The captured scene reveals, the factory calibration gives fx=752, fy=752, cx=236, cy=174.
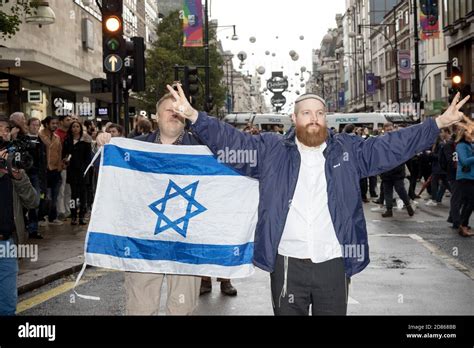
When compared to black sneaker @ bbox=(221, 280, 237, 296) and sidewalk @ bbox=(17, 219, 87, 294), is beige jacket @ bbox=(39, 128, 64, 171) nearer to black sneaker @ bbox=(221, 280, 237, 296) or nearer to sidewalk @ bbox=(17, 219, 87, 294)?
sidewalk @ bbox=(17, 219, 87, 294)

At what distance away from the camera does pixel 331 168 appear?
15.8 ft

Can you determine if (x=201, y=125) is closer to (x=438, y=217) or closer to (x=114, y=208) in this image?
(x=114, y=208)

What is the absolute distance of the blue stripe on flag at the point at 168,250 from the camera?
18.4ft

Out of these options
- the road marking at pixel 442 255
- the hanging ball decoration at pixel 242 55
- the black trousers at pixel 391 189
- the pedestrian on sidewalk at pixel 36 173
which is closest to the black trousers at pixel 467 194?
the road marking at pixel 442 255

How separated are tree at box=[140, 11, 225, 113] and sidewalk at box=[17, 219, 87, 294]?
1328 inches

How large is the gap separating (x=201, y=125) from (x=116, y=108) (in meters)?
8.90

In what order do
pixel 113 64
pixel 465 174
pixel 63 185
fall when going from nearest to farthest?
1. pixel 113 64
2. pixel 465 174
3. pixel 63 185

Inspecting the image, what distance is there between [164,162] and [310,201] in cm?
151

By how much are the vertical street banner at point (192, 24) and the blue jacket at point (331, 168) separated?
27384mm

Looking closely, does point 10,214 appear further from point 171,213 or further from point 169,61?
point 169,61

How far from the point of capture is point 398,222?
16.0 meters

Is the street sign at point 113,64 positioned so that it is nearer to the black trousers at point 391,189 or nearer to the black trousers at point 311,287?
the black trousers at point 391,189

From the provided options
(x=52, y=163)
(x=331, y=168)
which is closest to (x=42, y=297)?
(x=331, y=168)

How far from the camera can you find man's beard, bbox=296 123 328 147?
479 cm
